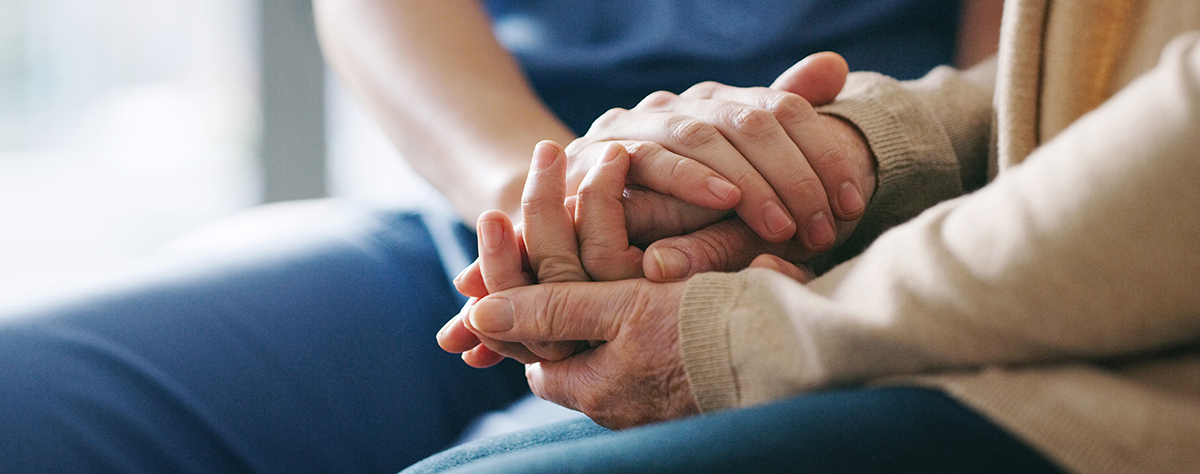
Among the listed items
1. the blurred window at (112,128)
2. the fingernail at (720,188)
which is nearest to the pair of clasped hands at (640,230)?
the fingernail at (720,188)

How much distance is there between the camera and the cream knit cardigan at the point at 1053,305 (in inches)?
12.5

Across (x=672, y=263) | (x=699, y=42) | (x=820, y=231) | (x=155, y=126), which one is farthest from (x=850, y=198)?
(x=155, y=126)

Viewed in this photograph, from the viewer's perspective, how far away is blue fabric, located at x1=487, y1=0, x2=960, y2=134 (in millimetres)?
906

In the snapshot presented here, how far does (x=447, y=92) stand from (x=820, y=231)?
0.49 metres

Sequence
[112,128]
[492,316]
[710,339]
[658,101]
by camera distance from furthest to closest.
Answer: [112,128] → [658,101] → [492,316] → [710,339]

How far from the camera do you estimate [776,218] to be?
55cm

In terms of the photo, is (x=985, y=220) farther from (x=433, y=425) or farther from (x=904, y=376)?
(x=433, y=425)

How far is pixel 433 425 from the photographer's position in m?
0.84

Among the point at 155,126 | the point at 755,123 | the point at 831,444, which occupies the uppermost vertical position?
the point at 155,126

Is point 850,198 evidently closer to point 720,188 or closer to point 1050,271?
point 720,188

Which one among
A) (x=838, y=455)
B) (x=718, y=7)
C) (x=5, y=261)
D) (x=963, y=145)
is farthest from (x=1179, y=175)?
(x=5, y=261)

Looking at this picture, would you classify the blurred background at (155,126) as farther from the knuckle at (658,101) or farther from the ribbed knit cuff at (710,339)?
the ribbed knit cuff at (710,339)

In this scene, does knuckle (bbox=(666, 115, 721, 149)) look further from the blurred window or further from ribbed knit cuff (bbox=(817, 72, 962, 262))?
the blurred window

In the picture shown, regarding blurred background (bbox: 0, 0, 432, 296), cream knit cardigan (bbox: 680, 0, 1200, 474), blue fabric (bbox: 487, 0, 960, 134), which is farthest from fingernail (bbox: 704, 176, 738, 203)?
blurred background (bbox: 0, 0, 432, 296)
